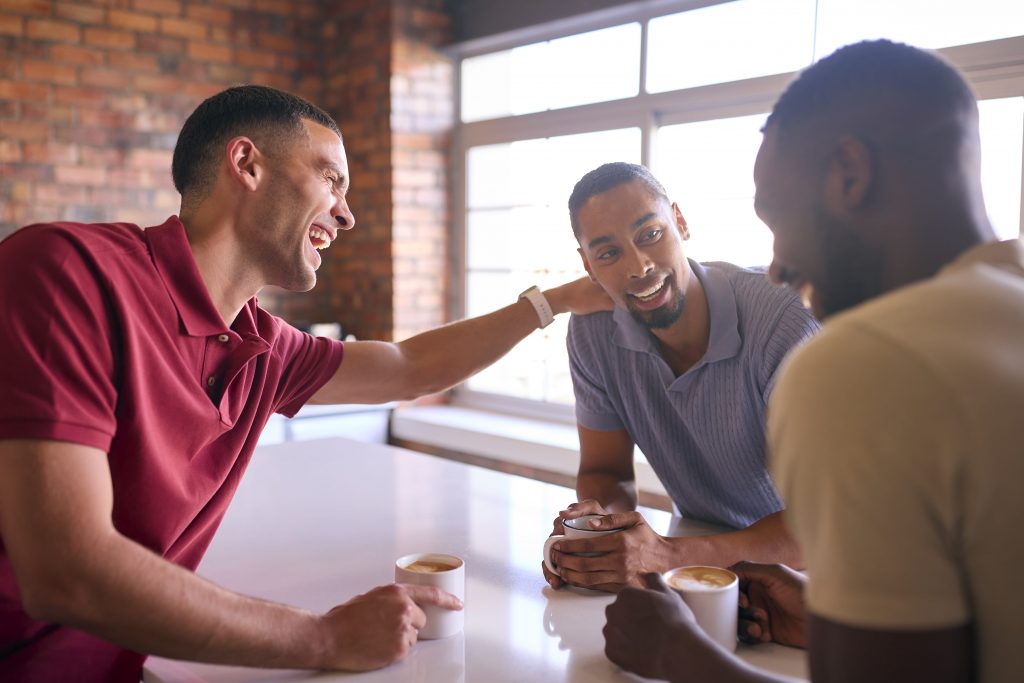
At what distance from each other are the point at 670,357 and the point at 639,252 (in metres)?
0.25

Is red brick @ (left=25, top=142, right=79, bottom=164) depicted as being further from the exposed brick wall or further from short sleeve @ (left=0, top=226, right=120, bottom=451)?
short sleeve @ (left=0, top=226, right=120, bottom=451)

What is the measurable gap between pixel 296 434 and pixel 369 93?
1.79 metres

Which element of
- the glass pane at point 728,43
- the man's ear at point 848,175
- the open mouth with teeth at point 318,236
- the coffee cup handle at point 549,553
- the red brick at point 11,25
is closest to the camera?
the man's ear at point 848,175

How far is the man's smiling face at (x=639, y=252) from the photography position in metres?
1.92

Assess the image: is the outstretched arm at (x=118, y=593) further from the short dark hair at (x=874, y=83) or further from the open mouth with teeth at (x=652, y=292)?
the open mouth with teeth at (x=652, y=292)

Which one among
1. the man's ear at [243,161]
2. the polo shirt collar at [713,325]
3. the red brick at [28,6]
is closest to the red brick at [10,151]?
the red brick at [28,6]

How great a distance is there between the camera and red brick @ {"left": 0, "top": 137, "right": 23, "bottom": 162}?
3.89 m

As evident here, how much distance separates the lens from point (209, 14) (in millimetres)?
4391

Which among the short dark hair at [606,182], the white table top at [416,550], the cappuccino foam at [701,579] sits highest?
the short dark hair at [606,182]

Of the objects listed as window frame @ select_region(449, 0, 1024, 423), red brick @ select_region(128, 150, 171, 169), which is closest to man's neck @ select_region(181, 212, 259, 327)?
window frame @ select_region(449, 0, 1024, 423)

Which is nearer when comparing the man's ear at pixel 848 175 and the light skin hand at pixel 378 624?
the man's ear at pixel 848 175

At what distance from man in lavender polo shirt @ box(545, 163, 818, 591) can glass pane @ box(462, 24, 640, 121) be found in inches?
80.3

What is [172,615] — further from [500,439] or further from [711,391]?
[500,439]

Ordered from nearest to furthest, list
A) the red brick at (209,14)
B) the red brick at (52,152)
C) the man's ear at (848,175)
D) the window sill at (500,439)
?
the man's ear at (848,175), the window sill at (500,439), the red brick at (52,152), the red brick at (209,14)
